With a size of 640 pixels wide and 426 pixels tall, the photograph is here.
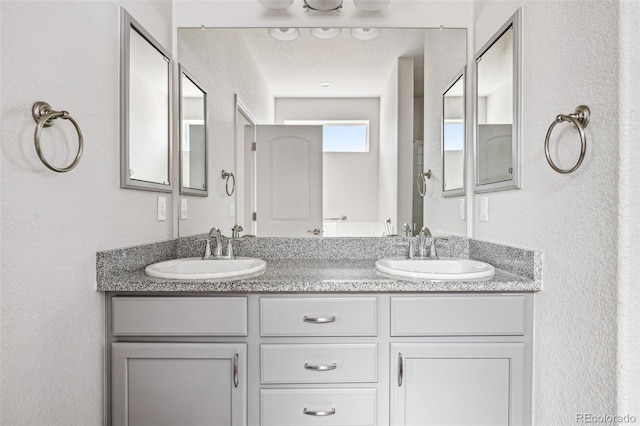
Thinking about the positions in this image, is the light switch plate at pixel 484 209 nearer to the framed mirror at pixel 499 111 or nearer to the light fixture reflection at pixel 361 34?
the framed mirror at pixel 499 111

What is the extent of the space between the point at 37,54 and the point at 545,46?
1617mm

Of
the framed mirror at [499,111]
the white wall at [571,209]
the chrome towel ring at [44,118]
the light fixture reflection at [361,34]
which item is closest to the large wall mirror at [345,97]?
the light fixture reflection at [361,34]

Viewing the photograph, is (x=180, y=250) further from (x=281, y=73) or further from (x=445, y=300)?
(x=445, y=300)

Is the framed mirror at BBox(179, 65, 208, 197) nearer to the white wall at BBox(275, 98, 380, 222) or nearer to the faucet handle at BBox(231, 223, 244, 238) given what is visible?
the faucet handle at BBox(231, 223, 244, 238)

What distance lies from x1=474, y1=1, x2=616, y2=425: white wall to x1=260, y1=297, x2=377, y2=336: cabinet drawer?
0.61 m

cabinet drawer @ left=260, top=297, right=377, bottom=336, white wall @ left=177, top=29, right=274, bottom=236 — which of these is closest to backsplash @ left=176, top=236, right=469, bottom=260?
white wall @ left=177, top=29, right=274, bottom=236

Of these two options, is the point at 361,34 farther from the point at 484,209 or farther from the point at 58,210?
the point at 58,210

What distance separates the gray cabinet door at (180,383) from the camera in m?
1.37

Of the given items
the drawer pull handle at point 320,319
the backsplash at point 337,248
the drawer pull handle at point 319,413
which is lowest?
the drawer pull handle at point 319,413

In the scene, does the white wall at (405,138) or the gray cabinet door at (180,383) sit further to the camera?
the white wall at (405,138)

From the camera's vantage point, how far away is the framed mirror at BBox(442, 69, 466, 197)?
1.96m

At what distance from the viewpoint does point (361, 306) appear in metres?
1.38

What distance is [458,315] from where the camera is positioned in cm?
137

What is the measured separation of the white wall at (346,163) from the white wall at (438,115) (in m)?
0.28
